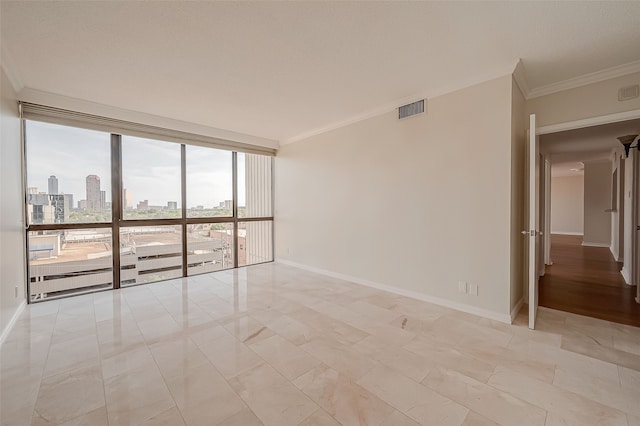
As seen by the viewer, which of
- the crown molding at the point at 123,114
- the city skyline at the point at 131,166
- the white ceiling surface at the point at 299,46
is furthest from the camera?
the city skyline at the point at 131,166

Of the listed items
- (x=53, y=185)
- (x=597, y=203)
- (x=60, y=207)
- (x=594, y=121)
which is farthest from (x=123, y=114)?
(x=597, y=203)

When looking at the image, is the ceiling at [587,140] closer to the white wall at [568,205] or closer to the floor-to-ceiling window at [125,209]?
the white wall at [568,205]

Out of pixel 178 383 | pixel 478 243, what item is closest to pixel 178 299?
pixel 178 383

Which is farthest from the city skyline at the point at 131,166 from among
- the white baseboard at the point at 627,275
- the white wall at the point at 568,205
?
the white wall at the point at 568,205

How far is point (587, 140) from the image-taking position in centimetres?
490

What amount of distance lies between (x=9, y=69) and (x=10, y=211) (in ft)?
4.84

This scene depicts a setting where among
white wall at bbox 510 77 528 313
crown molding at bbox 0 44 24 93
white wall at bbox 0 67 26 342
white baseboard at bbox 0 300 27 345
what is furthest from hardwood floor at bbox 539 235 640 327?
crown molding at bbox 0 44 24 93

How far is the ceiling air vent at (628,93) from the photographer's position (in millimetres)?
2635

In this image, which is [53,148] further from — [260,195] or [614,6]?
[614,6]

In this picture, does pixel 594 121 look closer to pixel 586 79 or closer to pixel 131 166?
pixel 586 79

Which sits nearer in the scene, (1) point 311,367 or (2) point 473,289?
(1) point 311,367

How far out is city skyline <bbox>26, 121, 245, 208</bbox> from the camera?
11.7 feet

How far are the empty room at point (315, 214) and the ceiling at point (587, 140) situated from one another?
35 cm

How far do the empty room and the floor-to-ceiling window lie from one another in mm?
30
